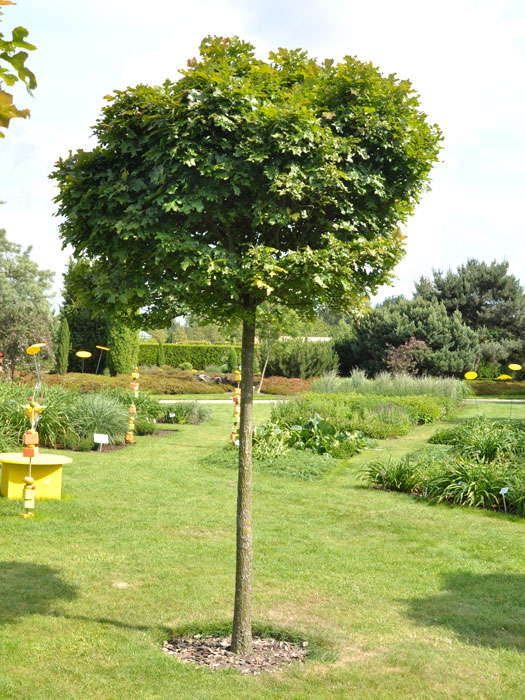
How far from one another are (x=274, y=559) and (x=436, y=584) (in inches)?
55.9

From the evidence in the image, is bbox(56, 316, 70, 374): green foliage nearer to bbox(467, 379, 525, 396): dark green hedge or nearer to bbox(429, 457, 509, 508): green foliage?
bbox(467, 379, 525, 396): dark green hedge

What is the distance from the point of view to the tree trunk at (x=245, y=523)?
154 inches

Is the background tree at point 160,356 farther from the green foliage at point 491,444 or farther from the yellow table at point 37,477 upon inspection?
the yellow table at point 37,477

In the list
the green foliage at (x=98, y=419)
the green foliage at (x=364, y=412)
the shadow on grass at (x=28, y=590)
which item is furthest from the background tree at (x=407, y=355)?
the shadow on grass at (x=28, y=590)

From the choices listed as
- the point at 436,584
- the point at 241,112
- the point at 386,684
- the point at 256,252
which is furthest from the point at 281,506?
the point at 241,112

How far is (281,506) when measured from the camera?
25.2 feet

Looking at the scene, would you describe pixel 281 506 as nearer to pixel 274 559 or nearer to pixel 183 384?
pixel 274 559

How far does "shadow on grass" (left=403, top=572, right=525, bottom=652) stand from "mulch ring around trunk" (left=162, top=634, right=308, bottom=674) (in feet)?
3.39

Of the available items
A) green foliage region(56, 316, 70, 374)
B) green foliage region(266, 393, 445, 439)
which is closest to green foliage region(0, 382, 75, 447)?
green foliage region(266, 393, 445, 439)

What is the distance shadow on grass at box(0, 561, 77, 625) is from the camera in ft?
14.3

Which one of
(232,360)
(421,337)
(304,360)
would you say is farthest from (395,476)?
(232,360)

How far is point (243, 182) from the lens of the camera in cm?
349

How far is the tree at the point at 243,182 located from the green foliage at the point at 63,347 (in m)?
23.6

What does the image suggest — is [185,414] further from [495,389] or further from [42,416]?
[495,389]
